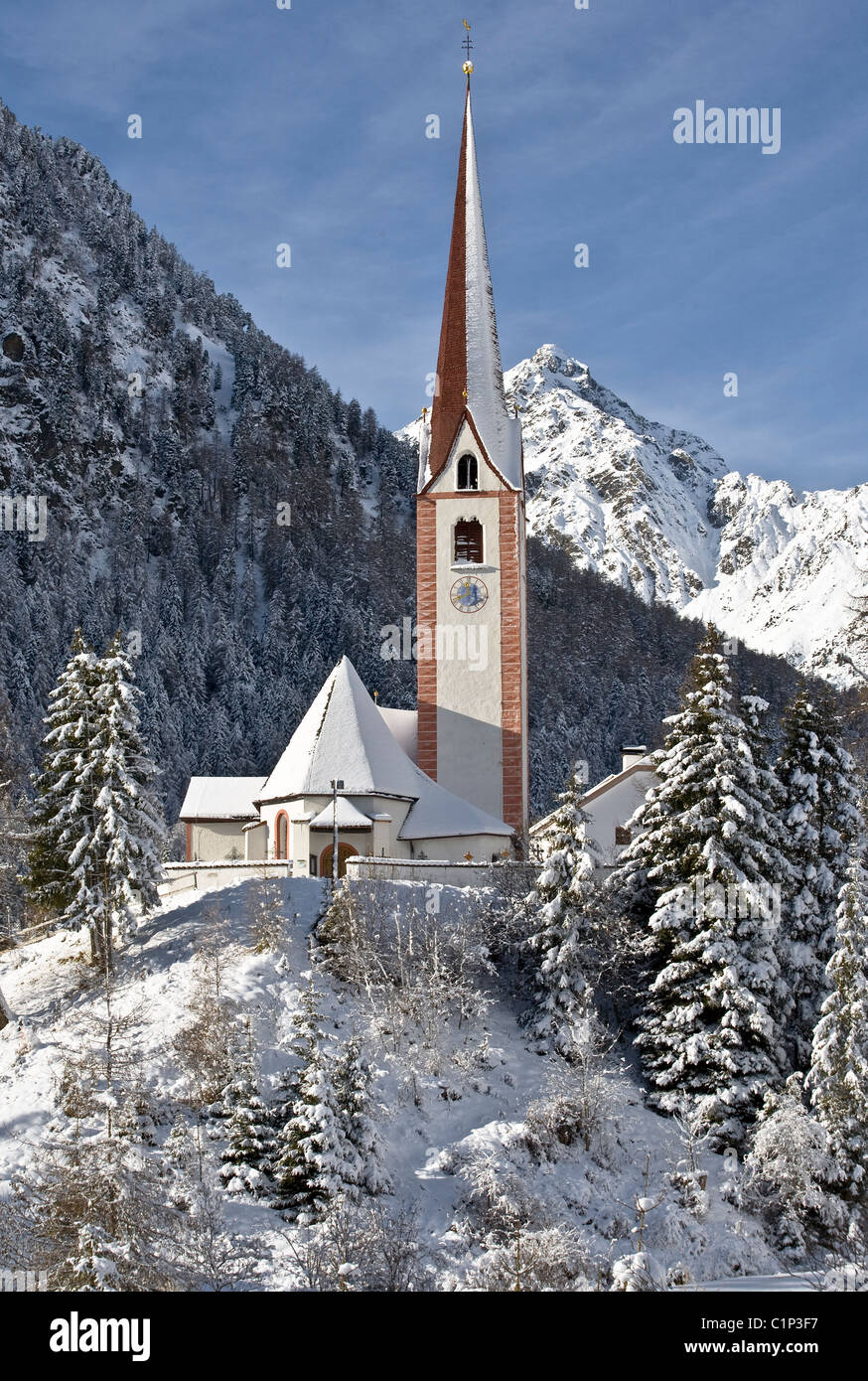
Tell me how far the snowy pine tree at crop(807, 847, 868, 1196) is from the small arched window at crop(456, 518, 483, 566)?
2185 centimetres

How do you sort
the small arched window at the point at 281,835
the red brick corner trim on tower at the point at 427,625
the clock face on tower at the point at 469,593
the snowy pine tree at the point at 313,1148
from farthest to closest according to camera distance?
the clock face on tower at the point at 469,593 → the red brick corner trim on tower at the point at 427,625 → the small arched window at the point at 281,835 → the snowy pine tree at the point at 313,1148

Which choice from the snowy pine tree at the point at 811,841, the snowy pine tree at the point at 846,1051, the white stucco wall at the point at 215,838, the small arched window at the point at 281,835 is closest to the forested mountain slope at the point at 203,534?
the white stucco wall at the point at 215,838

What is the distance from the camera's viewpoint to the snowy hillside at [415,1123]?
26203 millimetres

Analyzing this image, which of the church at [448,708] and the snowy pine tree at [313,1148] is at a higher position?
the church at [448,708]

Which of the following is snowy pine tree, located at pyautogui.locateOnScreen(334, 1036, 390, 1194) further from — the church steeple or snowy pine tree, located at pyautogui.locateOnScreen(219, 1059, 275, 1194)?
the church steeple

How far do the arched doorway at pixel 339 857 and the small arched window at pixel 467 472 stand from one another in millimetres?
15061

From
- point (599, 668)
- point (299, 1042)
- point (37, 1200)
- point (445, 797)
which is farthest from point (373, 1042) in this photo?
point (599, 668)

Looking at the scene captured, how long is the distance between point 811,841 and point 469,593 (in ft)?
59.2

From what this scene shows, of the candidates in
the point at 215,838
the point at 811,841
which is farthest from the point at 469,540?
the point at 811,841

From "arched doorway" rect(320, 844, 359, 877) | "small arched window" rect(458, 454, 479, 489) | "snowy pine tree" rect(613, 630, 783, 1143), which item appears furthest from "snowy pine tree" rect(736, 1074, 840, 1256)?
Result: "small arched window" rect(458, 454, 479, 489)

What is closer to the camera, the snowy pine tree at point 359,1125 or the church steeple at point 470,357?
the snowy pine tree at point 359,1125

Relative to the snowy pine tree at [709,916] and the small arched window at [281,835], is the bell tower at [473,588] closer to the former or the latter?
the small arched window at [281,835]

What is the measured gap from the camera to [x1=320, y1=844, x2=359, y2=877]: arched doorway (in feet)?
140
